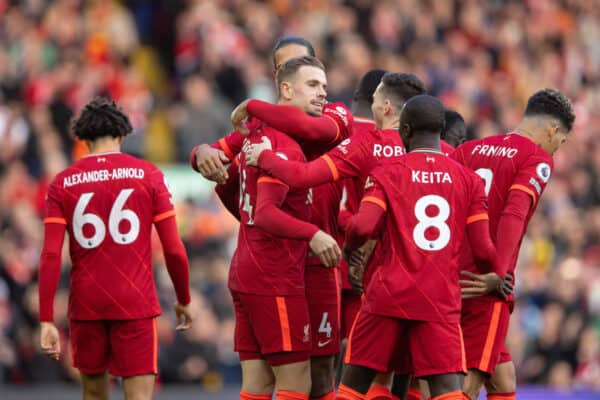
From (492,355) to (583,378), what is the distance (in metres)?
7.47

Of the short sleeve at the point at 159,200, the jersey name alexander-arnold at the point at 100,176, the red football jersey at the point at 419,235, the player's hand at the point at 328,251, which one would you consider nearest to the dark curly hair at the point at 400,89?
the red football jersey at the point at 419,235

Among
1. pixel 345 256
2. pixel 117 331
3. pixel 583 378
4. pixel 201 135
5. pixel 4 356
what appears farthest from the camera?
pixel 201 135

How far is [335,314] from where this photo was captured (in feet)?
31.8

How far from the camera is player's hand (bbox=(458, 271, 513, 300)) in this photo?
368 inches

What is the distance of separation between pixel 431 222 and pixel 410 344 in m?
0.74

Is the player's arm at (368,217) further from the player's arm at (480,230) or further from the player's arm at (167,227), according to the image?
the player's arm at (167,227)

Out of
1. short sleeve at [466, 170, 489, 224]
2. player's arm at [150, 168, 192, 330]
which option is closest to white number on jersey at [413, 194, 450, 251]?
short sleeve at [466, 170, 489, 224]

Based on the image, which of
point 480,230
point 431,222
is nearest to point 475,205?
point 480,230

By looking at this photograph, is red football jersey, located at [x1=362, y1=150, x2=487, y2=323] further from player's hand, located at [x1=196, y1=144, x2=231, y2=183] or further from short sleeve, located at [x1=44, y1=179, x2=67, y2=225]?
short sleeve, located at [x1=44, y1=179, x2=67, y2=225]

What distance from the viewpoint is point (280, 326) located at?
921 cm

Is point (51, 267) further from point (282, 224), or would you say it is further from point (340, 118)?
point (340, 118)

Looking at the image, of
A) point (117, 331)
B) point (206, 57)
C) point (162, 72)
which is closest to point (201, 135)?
point (206, 57)

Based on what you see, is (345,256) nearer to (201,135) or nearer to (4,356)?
(4,356)

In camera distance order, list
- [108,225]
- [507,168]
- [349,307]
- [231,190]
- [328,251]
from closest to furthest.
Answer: [328,251] < [507,168] < [108,225] < [231,190] < [349,307]
